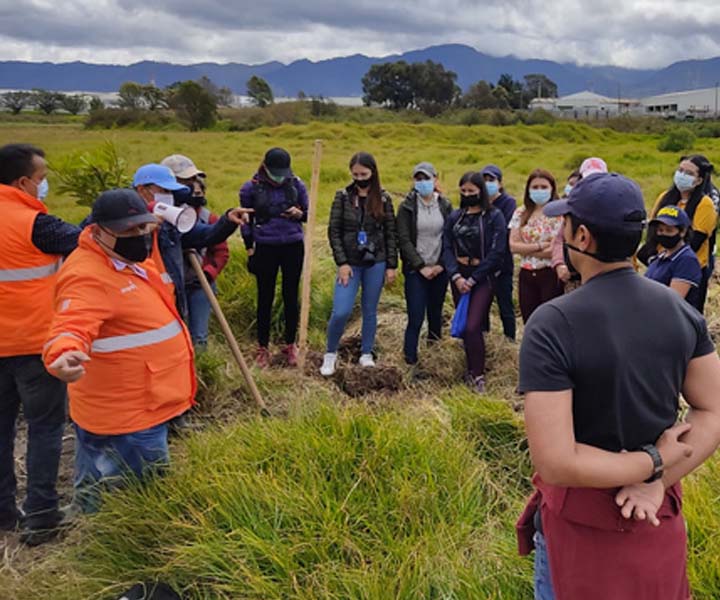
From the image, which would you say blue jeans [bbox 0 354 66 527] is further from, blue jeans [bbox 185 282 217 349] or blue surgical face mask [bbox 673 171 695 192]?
blue surgical face mask [bbox 673 171 695 192]

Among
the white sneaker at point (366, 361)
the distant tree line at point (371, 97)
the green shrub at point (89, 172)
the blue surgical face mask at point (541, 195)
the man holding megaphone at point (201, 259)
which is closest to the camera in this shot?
the green shrub at point (89, 172)

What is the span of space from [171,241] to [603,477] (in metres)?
2.80

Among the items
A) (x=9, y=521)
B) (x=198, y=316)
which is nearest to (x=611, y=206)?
(x=9, y=521)

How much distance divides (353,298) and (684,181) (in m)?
2.72

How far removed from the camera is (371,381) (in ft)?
15.1

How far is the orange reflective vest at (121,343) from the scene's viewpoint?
96.2 inches

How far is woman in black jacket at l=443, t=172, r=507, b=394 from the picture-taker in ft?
15.0

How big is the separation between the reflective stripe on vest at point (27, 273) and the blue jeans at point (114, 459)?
29.9 inches

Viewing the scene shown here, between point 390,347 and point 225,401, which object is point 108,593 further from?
point 390,347

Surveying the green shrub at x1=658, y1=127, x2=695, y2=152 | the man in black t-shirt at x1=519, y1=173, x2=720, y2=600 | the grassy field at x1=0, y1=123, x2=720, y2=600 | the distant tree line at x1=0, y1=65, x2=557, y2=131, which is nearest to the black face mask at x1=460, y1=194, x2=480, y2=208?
the grassy field at x1=0, y1=123, x2=720, y2=600

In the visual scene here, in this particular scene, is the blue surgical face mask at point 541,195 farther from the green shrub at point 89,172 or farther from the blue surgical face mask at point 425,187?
the green shrub at point 89,172

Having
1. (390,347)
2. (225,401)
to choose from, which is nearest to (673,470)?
(225,401)

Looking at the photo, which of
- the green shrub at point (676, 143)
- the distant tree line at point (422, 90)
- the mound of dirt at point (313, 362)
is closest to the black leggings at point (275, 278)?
the mound of dirt at point (313, 362)

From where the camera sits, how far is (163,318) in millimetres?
2725
